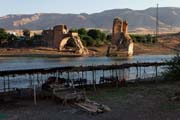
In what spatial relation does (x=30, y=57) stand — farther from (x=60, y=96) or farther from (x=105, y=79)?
(x=60, y=96)

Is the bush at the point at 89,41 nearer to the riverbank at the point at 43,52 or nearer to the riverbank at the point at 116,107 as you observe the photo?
the riverbank at the point at 43,52

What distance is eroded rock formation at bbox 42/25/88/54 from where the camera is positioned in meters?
111

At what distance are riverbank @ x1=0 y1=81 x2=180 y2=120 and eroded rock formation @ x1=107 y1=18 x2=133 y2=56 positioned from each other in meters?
77.9

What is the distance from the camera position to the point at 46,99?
32406 mm

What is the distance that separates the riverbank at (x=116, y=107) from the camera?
84.3 feet

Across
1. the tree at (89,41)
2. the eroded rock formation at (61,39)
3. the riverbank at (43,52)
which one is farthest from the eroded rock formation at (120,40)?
the eroded rock formation at (61,39)

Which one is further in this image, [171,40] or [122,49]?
[171,40]

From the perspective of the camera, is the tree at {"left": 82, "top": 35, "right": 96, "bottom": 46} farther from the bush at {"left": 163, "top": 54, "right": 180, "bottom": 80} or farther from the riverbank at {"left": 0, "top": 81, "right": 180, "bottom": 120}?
the riverbank at {"left": 0, "top": 81, "right": 180, "bottom": 120}

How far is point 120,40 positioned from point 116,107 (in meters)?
88.6

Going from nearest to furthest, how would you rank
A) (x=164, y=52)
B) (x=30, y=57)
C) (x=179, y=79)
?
1. (x=179, y=79)
2. (x=30, y=57)
3. (x=164, y=52)

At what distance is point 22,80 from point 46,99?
1898 cm

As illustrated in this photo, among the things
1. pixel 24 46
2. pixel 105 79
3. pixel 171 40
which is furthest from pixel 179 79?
pixel 171 40

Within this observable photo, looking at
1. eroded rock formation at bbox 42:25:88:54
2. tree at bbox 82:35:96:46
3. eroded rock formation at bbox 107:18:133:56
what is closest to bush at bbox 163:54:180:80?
eroded rock formation at bbox 42:25:88:54

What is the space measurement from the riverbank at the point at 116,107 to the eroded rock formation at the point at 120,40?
77.9 m
